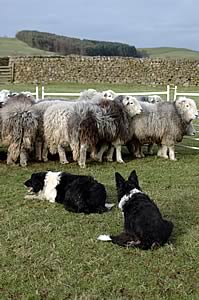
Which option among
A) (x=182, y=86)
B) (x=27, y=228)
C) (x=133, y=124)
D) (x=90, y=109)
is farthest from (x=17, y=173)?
(x=182, y=86)

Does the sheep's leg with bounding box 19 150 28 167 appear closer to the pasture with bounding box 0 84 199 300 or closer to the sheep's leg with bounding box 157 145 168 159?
the pasture with bounding box 0 84 199 300

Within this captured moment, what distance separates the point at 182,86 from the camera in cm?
3291

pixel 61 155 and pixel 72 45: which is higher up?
pixel 72 45

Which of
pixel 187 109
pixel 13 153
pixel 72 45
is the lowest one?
pixel 13 153

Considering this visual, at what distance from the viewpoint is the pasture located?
4.68 meters

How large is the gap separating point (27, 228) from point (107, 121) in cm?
472

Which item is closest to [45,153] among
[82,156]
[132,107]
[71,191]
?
[82,156]

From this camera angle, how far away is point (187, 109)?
36.8ft

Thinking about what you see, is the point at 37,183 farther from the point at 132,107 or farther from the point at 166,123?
the point at 166,123

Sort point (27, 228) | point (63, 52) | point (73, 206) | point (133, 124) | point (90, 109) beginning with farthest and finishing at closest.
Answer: point (63, 52) → point (133, 124) → point (90, 109) → point (73, 206) → point (27, 228)

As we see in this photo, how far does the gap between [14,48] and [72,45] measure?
7430mm

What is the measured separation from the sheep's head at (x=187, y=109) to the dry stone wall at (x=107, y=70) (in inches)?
873

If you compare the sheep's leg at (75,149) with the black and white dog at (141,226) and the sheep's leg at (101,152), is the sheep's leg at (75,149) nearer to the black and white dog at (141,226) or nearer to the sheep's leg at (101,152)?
the sheep's leg at (101,152)

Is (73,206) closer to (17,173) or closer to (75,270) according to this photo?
(75,270)
